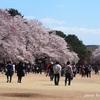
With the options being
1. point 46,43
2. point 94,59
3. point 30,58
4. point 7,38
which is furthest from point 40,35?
point 94,59

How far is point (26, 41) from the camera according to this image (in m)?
77.8

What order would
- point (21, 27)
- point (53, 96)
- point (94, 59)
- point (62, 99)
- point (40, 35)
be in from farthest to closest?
point (94, 59), point (40, 35), point (21, 27), point (53, 96), point (62, 99)

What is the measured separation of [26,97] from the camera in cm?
1788

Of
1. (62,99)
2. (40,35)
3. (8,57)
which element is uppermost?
(40,35)

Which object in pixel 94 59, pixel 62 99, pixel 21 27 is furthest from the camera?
pixel 94 59

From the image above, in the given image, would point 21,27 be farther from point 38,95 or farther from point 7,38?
point 38,95

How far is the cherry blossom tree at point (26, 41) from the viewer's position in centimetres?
6475

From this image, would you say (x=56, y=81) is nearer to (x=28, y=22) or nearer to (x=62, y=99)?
(x=62, y=99)

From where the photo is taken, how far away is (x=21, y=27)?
77500mm

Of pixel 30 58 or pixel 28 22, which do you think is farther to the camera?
pixel 28 22

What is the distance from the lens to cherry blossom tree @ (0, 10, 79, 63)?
6475 centimetres

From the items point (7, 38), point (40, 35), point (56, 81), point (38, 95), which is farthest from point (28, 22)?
point (38, 95)

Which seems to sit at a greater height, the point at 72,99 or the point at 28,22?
the point at 28,22

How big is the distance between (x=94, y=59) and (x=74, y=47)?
779 cm
